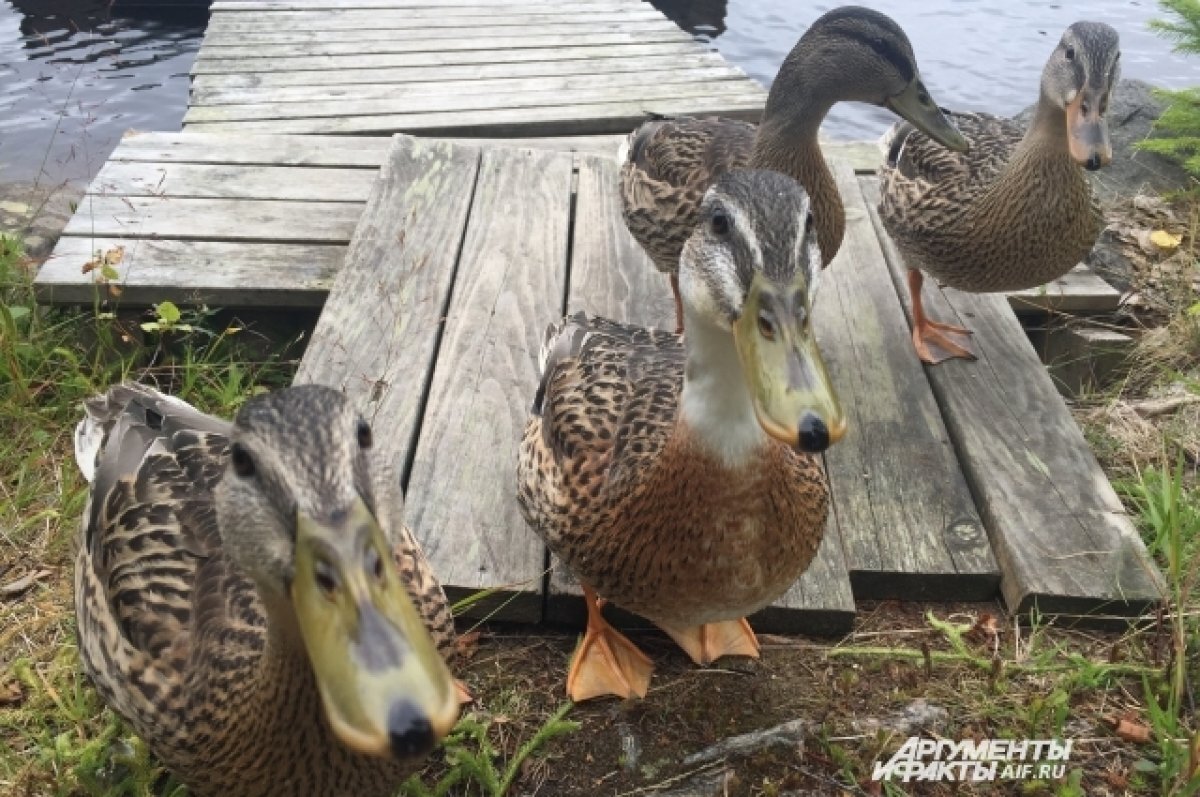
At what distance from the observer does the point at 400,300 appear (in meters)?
3.67

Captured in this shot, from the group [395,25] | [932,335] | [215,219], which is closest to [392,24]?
[395,25]

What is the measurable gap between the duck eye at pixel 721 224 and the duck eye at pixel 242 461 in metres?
1.00

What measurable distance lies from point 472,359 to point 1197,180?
389 cm

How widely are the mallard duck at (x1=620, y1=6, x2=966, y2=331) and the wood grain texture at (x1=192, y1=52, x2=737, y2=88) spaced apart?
3034 mm

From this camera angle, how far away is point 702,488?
86.7 inches

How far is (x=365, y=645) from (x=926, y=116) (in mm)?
2950

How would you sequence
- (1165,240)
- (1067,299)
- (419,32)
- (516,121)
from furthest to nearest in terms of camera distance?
(419,32)
(516,121)
(1165,240)
(1067,299)

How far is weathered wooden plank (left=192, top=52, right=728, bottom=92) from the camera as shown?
6195 millimetres

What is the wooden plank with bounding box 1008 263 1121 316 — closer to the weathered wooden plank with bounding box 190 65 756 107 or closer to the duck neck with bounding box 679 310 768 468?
the duck neck with bounding box 679 310 768 468

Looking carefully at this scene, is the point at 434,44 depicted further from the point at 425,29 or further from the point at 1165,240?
the point at 1165,240

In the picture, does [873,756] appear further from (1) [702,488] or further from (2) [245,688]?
(2) [245,688]

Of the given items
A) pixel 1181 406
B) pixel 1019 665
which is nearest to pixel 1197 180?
pixel 1181 406

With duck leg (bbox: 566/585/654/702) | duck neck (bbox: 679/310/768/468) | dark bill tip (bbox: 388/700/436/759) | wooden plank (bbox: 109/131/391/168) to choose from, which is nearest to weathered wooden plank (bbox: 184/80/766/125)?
wooden plank (bbox: 109/131/391/168)

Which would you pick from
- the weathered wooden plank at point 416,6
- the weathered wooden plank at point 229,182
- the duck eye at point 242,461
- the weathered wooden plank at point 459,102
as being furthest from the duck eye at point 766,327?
the weathered wooden plank at point 416,6
